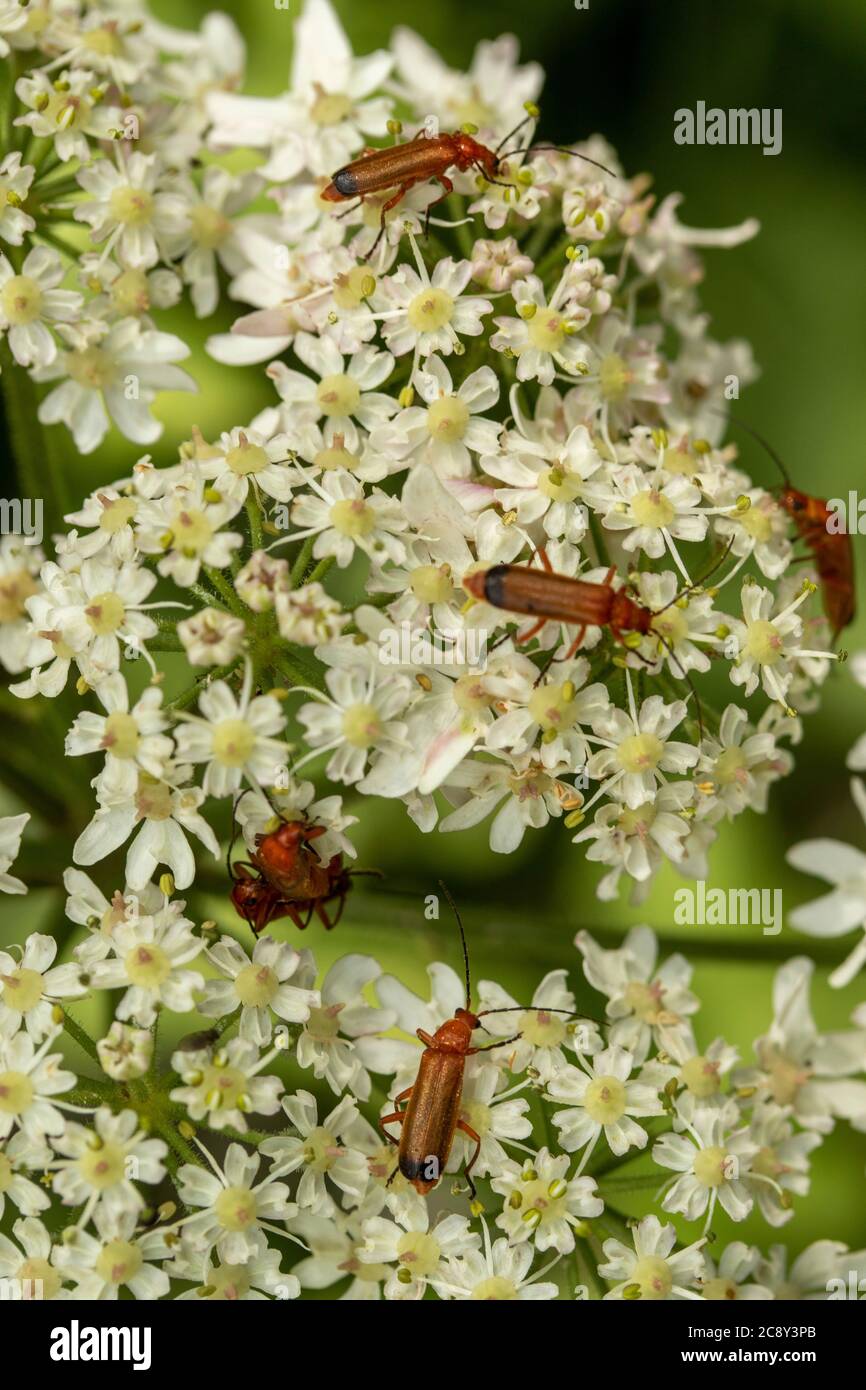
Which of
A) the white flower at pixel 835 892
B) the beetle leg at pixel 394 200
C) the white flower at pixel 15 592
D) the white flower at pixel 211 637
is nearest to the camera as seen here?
the white flower at pixel 211 637

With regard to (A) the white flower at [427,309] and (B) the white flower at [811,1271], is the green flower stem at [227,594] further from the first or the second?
(B) the white flower at [811,1271]

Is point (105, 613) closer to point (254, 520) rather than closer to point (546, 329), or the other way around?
point (254, 520)

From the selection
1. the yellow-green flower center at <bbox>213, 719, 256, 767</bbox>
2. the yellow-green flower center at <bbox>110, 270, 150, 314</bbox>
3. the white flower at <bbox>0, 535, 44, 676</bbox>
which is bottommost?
the yellow-green flower center at <bbox>213, 719, 256, 767</bbox>

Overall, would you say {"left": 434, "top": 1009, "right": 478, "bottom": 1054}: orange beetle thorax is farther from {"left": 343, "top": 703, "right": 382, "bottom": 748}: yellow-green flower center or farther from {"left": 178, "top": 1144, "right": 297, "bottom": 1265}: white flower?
{"left": 343, "top": 703, "right": 382, "bottom": 748}: yellow-green flower center

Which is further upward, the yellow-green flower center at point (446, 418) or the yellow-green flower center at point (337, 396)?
the yellow-green flower center at point (337, 396)

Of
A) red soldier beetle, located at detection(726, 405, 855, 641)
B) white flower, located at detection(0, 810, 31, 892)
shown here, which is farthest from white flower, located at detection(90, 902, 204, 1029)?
red soldier beetle, located at detection(726, 405, 855, 641)

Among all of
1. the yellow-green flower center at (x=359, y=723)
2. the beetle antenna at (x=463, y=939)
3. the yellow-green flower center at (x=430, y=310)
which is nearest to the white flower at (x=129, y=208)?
the yellow-green flower center at (x=430, y=310)

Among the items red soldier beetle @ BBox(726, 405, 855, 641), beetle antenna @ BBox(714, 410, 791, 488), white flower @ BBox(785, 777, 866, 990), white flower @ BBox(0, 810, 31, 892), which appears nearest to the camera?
white flower @ BBox(0, 810, 31, 892)
